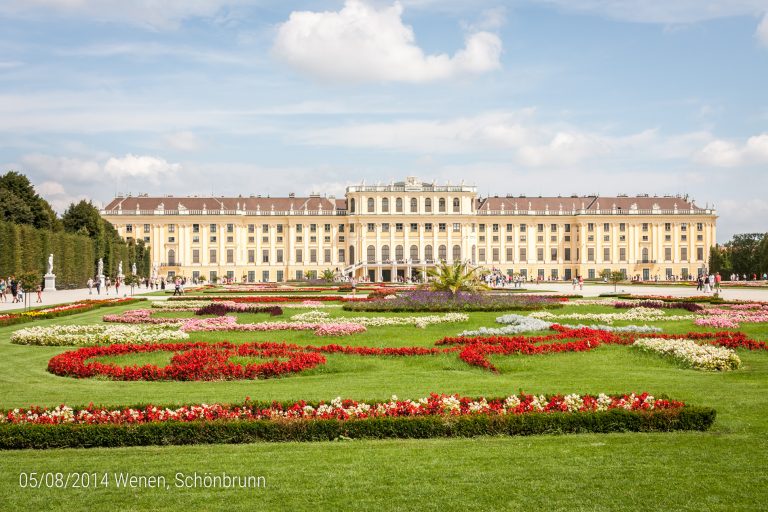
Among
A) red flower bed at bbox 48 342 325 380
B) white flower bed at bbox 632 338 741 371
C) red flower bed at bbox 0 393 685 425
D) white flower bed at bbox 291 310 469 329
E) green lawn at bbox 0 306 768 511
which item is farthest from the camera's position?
white flower bed at bbox 291 310 469 329

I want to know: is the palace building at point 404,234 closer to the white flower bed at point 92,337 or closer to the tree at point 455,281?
the tree at point 455,281

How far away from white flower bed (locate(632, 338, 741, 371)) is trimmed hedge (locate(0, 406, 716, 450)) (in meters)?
4.17

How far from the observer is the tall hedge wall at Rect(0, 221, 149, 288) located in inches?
1660

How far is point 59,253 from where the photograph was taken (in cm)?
4900

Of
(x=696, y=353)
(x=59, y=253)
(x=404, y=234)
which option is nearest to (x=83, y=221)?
(x=59, y=253)

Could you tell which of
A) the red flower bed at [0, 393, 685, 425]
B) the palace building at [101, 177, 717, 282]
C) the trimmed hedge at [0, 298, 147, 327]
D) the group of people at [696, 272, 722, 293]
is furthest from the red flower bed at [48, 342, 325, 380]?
the palace building at [101, 177, 717, 282]

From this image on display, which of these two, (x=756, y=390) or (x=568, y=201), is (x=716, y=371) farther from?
(x=568, y=201)

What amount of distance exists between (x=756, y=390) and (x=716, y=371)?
5.79ft

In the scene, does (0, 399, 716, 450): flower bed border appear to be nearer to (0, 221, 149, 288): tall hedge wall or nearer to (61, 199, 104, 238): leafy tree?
(0, 221, 149, 288): tall hedge wall

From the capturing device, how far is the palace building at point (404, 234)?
81.6 m

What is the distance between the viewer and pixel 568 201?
87750 millimetres

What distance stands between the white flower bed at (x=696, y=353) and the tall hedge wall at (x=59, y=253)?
33.0 meters

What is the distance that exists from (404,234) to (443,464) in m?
75.9

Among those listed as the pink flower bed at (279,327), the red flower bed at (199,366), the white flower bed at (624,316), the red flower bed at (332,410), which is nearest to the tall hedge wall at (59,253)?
the pink flower bed at (279,327)
